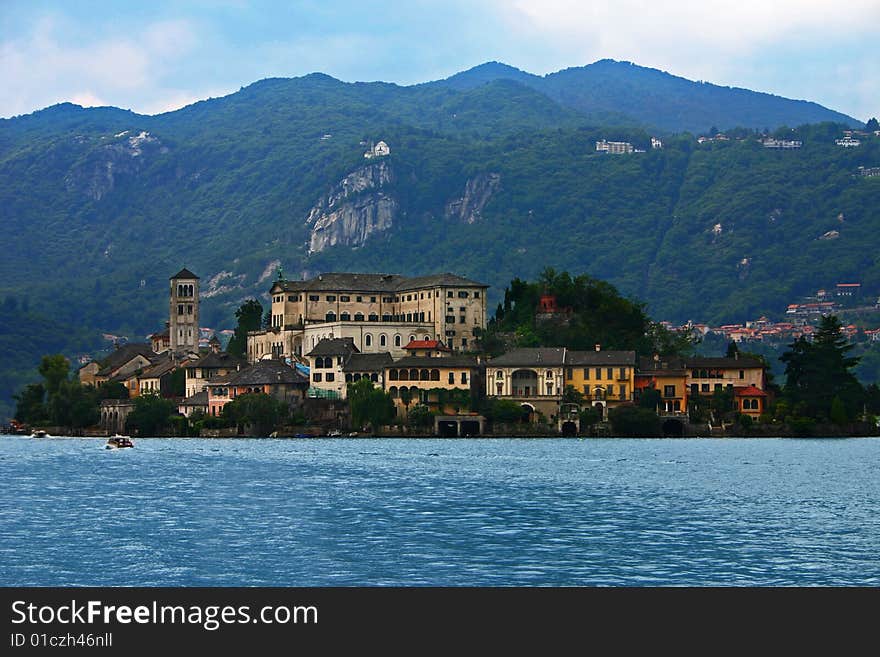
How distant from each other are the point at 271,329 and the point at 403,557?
141703 millimetres

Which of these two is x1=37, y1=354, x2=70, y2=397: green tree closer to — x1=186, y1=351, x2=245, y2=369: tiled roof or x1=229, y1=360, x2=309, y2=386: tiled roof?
x1=186, y1=351, x2=245, y2=369: tiled roof

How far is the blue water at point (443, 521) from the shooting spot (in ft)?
154

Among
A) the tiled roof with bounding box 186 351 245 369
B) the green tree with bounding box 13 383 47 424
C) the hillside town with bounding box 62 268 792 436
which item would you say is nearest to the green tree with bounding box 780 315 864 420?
the hillside town with bounding box 62 268 792 436

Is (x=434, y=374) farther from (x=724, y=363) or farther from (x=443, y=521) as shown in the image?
(x=443, y=521)

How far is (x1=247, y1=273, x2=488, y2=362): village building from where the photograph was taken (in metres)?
→ 178

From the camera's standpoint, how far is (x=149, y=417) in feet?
550

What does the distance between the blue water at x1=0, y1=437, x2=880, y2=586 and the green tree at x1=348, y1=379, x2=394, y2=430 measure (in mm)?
42790

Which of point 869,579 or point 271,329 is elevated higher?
point 271,329

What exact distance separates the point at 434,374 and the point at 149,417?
32334 mm

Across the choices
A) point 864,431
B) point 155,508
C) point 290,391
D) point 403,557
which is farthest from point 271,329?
point 403,557

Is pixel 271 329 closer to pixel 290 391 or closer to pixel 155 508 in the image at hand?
pixel 290 391

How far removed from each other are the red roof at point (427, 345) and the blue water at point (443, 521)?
57.3 metres
